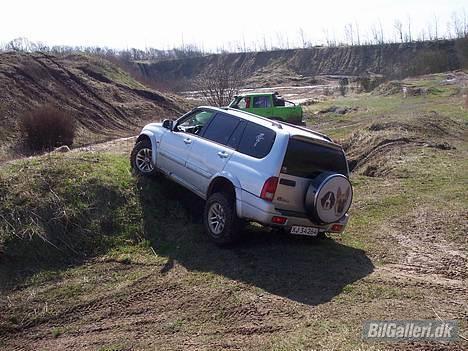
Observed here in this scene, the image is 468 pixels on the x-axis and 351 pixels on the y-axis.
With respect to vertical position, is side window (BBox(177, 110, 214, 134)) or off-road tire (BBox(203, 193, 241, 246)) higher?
side window (BBox(177, 110, 214, 134))

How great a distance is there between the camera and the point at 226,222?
6977 millimetres

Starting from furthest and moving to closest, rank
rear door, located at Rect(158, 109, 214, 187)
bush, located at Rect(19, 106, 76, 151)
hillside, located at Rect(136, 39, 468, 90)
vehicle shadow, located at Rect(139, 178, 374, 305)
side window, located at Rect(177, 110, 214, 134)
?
hillside, located at Rect(136, 39, 468, 90)
bush, located at Rect(19, 106, 76, 151)
side window, located at Rect(177, 110, 214, 134)
rear door, located at Rect(158, 109, 214, 187)
vehicle shadow, located at Rect(139, 178, 374, 305)

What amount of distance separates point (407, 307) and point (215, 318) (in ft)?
6.09

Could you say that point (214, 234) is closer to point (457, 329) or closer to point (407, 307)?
point (407, 307)

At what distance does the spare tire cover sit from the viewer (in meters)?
6.73

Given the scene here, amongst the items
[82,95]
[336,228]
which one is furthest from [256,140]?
[82,95]

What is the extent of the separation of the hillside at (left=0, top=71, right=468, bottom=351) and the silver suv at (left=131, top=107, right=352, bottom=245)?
1.44 ft

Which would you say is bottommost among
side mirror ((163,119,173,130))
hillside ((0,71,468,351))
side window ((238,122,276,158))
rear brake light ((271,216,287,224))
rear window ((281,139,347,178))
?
hillside ((0,71,468,351))

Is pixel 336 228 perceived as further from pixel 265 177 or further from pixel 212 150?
pixel 212 150

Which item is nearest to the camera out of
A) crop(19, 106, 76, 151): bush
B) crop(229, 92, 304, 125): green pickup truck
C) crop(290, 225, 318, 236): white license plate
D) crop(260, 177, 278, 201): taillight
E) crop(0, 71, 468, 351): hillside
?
crop(0, 71, 468, 351): hillside

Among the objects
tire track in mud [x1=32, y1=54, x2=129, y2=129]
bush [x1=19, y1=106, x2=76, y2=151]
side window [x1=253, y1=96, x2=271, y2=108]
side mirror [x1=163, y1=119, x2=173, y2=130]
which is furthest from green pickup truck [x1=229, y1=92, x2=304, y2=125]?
side mirror [x1=163, y1=119, x2=173, y2=130]

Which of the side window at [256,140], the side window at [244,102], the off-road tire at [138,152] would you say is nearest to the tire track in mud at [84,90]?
the side window at [244,102]

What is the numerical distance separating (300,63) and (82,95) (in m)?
72.6

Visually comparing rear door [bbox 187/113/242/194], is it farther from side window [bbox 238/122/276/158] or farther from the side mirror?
the side mirror
